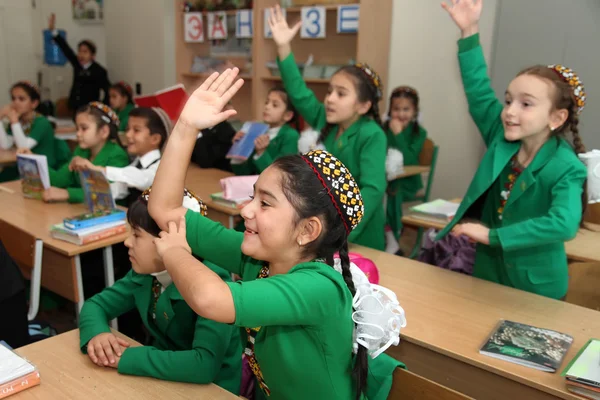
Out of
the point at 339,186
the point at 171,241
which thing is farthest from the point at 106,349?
the point at 339,186

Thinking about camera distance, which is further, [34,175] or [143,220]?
[34,175]

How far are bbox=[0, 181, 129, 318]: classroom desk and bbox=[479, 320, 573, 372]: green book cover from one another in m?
1.67

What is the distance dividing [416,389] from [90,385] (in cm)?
76

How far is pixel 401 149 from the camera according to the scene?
4.52 metres

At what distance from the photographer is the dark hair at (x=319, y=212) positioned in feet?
3.80

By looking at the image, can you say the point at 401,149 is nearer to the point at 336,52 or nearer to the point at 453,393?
the point at 336,52

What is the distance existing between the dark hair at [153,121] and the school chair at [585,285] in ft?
7.30

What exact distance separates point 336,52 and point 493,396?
4456 millimetres

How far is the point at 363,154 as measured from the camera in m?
2.48

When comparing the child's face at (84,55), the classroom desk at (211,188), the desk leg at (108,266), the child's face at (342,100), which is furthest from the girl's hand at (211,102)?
the child's face at (84,55)

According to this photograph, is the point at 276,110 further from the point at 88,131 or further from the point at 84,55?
the point at 84,55

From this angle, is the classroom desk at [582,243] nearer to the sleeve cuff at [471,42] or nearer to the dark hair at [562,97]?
the dark hair at [562,97]

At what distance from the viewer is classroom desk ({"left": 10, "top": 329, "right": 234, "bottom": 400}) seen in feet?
4.22

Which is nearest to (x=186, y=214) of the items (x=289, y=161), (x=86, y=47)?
(x=289, y=161)
